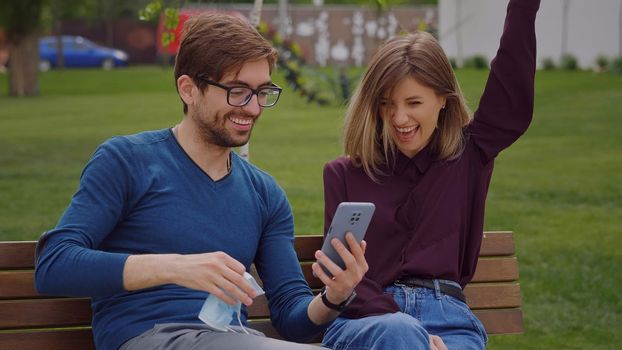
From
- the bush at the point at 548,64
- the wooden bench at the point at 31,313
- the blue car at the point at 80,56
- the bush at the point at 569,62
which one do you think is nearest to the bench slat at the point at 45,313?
the wooden bench at the point at 31,313

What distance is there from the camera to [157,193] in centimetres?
370

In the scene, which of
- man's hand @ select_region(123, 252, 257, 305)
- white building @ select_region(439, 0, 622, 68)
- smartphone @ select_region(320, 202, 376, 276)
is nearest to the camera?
man's hand @ select_region(123, 252, 257, 305)

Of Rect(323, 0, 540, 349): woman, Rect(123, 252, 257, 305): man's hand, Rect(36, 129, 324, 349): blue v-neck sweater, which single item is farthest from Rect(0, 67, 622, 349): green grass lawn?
Rect(123, 252, 257, 305): man's hand

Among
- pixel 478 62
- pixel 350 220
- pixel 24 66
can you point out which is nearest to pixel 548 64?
pixel 478 62

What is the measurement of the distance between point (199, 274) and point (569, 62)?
109 feet

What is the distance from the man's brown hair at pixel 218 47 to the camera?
3688 millimetres

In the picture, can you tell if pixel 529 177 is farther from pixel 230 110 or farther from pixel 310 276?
pixel 230 110

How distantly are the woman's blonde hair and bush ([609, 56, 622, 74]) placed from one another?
92.0 feet

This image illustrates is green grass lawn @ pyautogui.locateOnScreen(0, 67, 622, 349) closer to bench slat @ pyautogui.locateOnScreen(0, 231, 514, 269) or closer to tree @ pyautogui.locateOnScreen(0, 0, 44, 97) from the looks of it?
bench slat @ pyautogui.locateOnScreen(0, 231, 514, 269)

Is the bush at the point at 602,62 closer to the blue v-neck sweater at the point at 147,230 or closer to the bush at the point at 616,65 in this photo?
the bush at the point at 616,65

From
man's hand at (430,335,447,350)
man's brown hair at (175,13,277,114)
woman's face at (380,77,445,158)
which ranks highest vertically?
man's brown hair at (175,13,277,114)

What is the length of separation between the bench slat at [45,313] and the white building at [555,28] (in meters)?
30.7

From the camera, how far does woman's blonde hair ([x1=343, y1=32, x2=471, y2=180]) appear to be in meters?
4.14

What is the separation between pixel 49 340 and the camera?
13.4ft
